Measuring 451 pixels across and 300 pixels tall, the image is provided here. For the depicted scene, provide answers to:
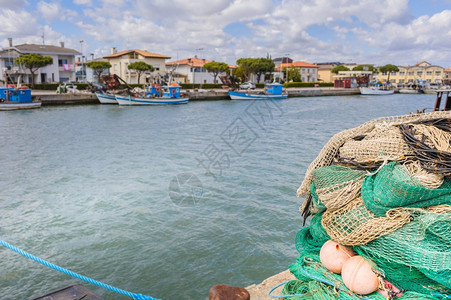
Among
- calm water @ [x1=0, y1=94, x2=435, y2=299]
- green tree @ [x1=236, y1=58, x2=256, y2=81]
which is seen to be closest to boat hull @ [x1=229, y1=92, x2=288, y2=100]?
green tree @ [x1=236, y1=58, x2=256, y2=81]

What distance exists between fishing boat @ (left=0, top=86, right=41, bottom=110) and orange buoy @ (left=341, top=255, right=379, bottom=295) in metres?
31.5

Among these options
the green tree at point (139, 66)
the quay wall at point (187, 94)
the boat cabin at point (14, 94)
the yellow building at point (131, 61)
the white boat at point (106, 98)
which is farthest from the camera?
the yellow building at point (131, 61)

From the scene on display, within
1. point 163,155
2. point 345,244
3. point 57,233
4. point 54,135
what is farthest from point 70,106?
point 345,244

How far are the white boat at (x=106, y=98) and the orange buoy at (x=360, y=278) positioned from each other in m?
36.1

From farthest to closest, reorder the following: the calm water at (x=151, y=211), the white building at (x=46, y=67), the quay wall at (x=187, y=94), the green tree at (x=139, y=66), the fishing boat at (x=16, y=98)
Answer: the green tree at (x=139, y=66) < the white building at (x=46, y=67) < the quay wall at (x=187, y=94) < the fishing boat at (x=16, y=98) < the calm water at (x=151, y=211)

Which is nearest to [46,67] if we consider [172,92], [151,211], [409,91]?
[172,92]

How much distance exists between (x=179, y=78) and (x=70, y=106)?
1198 inches

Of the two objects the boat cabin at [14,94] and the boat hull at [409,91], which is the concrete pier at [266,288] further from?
the boat hull at [409,91]

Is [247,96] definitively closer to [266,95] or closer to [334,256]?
[266,95]

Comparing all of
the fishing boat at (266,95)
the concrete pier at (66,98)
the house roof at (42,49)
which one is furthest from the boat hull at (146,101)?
the house roof at (42,49)

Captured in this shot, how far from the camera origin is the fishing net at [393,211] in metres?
2.30

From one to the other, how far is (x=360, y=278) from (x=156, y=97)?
3691cm

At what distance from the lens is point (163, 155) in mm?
13703

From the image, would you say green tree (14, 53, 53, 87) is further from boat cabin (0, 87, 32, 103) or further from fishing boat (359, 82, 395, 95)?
fishing boat (359, 82, 395, 95)
